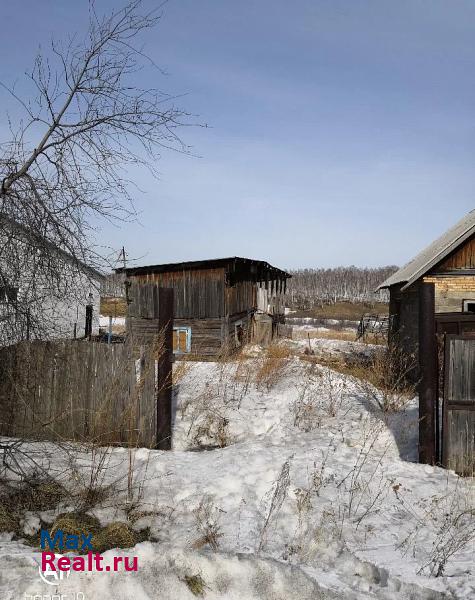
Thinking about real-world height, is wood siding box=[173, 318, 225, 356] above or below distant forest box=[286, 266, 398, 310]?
below

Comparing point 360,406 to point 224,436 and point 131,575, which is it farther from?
point 131,575

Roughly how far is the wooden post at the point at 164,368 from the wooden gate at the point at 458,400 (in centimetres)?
347

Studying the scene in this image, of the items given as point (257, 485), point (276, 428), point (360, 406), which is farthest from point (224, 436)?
point (360, 406)

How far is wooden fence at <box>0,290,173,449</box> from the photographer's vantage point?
19.5ft

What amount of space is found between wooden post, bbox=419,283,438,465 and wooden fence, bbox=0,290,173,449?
3201 millimetres

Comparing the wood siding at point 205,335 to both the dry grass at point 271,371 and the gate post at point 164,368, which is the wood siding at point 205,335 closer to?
the dry grass at point 271,371

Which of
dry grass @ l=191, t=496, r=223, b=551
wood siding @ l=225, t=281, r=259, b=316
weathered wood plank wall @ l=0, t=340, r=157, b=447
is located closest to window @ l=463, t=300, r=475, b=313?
wood siding @ l=225, t=281, r=259, b=316

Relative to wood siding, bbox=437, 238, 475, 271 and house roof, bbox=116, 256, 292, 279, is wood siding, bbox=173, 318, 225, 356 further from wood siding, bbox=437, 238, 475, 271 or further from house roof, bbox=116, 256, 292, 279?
wood siding, bbox=437, 238, 475, 271

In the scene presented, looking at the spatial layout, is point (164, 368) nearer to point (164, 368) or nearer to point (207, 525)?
point (164, 368)

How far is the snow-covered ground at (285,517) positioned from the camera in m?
3.04

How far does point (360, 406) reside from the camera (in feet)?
27.9

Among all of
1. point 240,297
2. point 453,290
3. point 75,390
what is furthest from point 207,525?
point 240,297

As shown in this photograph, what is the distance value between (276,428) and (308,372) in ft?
12.4

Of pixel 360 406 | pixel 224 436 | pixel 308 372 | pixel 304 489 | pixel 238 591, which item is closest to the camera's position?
pixel 238 591
